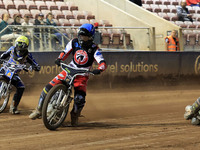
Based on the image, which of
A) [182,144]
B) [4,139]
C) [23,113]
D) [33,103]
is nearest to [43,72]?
[33,103]

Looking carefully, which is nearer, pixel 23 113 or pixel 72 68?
pixel 72 68

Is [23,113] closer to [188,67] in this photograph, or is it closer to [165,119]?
[165,119]

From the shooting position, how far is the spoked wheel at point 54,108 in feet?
23.0

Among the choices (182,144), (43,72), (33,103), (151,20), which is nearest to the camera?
(182,144)

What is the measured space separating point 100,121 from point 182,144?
9.31 ft

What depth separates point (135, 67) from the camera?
1434cm

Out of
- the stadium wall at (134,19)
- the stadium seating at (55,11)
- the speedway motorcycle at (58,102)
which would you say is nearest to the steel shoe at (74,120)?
the speedway motorcycle at (58,102)

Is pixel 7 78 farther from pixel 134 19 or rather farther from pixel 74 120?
pixel 134 19

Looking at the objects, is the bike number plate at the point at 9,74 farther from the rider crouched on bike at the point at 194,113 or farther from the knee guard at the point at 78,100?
the rider crouched on bike at the point at 194,113

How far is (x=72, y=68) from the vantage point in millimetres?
7555

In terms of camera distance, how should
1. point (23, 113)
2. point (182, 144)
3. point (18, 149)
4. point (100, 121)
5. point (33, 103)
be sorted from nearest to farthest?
point (18, 149), point (182, 144), point (100, 121), point (23, 113), point (33, 103)

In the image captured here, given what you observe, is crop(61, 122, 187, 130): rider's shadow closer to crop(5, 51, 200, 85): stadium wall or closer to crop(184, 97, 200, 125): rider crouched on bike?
crop(184, 97, 200, 125): rider crouched on bike

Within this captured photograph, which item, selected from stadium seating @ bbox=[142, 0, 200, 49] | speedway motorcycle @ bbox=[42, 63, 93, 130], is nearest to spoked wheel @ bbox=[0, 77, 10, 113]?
speedway motorcycle @ bbox=[42, 63, 93, 130]

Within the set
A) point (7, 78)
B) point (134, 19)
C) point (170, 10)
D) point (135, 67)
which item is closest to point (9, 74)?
point (7, 78)
